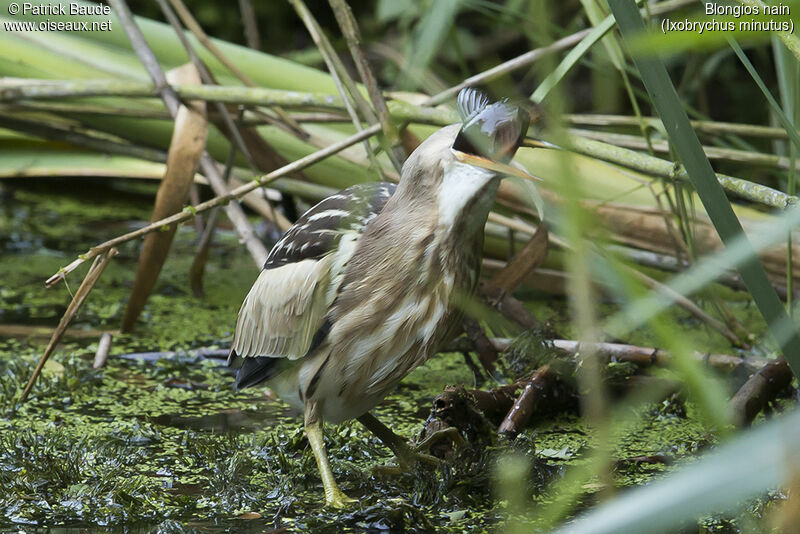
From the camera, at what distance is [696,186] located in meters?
1.07

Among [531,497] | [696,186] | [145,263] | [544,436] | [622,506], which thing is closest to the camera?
[622,506]

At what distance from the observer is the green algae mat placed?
153 centimetres

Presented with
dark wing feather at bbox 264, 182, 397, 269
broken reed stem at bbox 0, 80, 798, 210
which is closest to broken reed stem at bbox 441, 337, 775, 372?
broken reed stem at bbox 0, 80, 798, 210

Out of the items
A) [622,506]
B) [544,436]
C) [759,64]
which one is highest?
[759,64]

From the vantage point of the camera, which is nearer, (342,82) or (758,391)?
(758,391)

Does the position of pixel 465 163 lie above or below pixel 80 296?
above

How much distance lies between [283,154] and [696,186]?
1759 mm

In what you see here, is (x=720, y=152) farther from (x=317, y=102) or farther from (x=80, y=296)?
(x=80, y=296)

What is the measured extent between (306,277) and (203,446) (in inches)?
16.4

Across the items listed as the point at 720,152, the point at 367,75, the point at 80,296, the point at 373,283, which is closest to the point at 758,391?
the point at 720,152

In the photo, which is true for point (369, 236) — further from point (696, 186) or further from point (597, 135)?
point (597, 135)

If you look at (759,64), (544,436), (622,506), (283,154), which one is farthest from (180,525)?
(759,64)

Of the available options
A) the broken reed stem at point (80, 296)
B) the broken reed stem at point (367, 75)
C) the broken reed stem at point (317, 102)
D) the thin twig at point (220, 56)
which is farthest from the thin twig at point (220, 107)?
the broken reed stem at point (80, 296)

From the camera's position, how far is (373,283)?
1541mm
